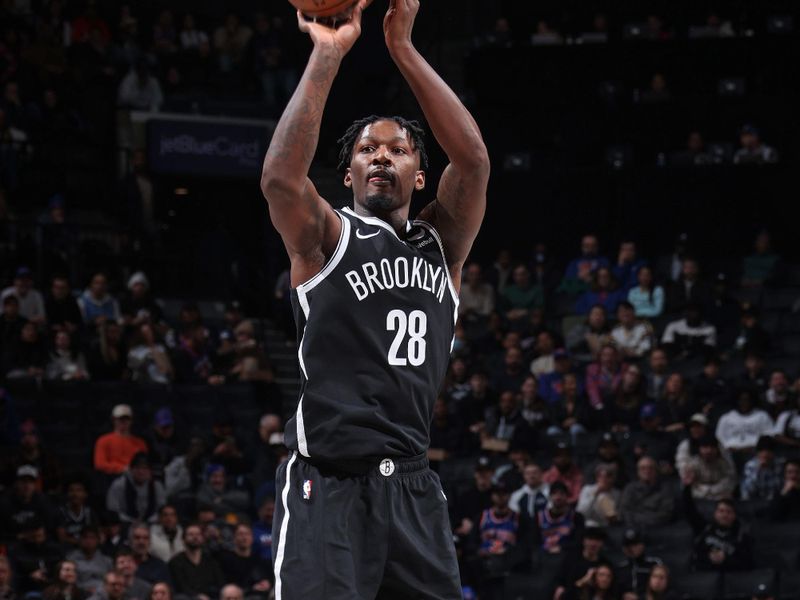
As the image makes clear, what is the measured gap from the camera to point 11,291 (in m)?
14.7

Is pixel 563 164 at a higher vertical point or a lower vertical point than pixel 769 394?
higher

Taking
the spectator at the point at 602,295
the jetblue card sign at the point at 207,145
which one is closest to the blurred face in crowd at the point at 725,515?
the spectator at the point at 602,295

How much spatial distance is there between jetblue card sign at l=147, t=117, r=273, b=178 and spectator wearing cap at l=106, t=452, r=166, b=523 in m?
6.89

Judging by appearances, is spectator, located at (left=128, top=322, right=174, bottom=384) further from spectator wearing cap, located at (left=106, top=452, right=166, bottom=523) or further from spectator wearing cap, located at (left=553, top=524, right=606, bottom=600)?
spectator wearing cap, located at (left=553, top=524, right=606, bottom=600)

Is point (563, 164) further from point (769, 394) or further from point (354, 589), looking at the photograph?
point (354, 589)

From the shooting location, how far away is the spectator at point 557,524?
12.4 meters

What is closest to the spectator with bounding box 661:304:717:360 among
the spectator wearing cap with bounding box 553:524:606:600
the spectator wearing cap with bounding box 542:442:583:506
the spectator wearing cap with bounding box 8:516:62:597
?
the spectator wearing cap with bounding box 542:442:583:506

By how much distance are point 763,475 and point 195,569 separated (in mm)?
5078

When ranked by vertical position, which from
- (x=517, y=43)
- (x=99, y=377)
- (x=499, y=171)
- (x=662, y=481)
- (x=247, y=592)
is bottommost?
(x=247, y=592)

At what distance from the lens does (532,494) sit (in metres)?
12.8

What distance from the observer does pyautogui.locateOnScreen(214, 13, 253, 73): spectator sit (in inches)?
809

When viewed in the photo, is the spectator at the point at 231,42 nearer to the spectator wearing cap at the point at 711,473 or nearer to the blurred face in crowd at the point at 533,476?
the blurred face in crowd at the point at 533,476

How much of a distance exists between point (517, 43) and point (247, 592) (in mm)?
9877

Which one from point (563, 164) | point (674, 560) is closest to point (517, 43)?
point (563, 164)
